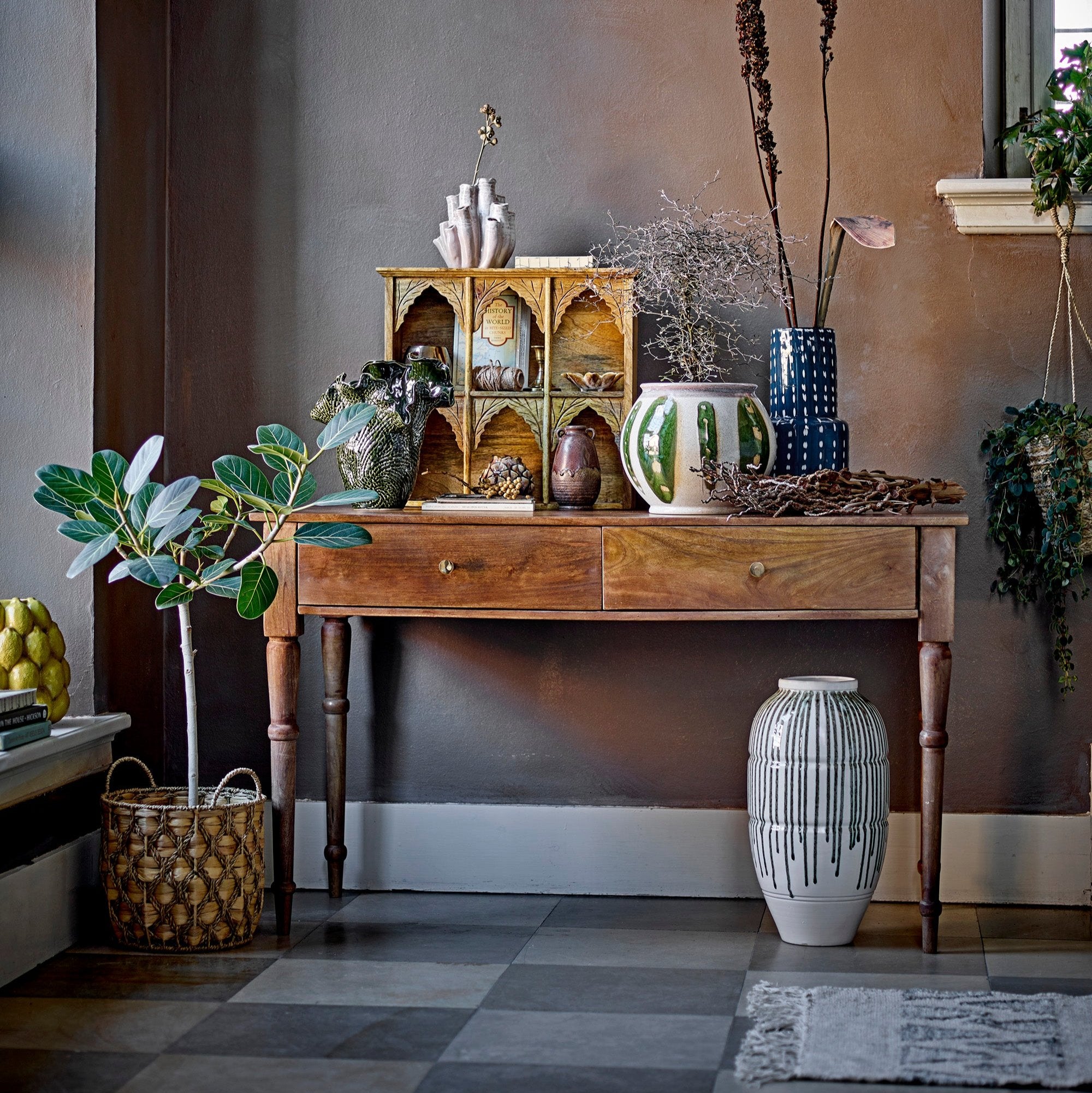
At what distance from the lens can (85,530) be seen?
220 centimetres

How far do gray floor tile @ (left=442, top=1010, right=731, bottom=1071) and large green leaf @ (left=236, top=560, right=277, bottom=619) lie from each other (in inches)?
28.9

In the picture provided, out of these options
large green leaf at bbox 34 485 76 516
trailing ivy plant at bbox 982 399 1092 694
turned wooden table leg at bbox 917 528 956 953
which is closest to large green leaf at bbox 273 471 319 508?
large green leaf at bbox 34 485 76 516

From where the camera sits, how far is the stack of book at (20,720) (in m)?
2.15

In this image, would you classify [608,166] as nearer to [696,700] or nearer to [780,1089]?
[696,700]

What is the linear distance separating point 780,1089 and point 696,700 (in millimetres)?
1102

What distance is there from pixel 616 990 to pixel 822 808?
0.48 m

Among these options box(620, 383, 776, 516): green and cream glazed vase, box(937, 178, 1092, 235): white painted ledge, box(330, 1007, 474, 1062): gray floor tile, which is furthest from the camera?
box(937, 178, 1092, 235): white painted ledge

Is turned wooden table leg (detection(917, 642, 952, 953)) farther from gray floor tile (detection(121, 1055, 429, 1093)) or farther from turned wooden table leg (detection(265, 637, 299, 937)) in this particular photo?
turned wooden table leg (detection(265, 637, 299, 937))

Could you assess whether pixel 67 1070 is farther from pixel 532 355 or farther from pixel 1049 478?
pixel 1049 478

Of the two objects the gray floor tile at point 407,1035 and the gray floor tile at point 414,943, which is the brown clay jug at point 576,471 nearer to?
the gray floor tile at point 414,943

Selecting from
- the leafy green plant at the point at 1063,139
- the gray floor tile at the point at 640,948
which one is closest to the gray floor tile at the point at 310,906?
the gray floor tile at the point at 640,948

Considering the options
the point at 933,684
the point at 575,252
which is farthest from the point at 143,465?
the point at 933,684

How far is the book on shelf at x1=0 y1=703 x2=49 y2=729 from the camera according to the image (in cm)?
216

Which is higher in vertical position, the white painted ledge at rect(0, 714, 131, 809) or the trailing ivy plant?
the trailing ivy plant
